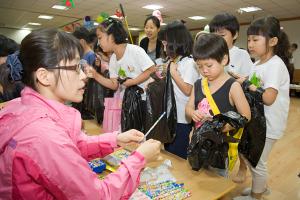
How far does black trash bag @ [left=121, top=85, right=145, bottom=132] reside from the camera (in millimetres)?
2268

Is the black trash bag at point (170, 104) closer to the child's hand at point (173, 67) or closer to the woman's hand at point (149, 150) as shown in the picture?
the child's hand at point (173, 67)

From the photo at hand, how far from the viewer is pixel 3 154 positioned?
28.6 inches

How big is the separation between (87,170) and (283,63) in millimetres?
1606

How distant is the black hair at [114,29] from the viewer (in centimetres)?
228

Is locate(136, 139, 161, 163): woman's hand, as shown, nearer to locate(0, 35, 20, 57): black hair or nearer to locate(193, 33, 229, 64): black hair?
locate(193, 33, 229, 64): black hair

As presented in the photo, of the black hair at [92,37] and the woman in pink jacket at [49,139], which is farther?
the black hair at [92,37]

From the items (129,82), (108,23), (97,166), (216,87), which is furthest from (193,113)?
(108,23)

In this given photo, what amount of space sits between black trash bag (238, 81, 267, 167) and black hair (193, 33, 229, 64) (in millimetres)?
293

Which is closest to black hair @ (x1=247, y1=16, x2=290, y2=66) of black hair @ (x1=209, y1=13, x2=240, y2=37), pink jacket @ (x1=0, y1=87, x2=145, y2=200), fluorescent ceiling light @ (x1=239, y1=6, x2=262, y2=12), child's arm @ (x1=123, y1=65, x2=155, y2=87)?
black hair @ (x1=209, y1=13, x2=240, y2=37)

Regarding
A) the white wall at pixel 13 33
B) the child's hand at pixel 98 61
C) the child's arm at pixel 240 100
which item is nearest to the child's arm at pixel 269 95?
the child's arm at pixel 240 100

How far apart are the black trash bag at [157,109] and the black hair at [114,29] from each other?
544 mm

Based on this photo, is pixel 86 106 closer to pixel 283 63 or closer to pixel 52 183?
pixel 283 63

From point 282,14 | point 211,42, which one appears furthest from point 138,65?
point 282,14

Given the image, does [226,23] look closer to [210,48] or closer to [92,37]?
[210,48]
